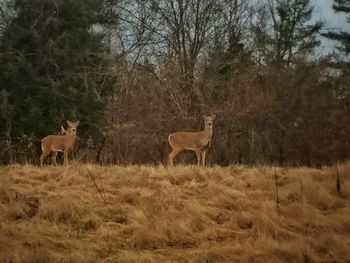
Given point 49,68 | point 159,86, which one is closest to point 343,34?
point 159,86

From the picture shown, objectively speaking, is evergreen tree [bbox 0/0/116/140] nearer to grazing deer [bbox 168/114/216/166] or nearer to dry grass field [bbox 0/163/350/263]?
grazing deer [bbox 168/114/216/166]

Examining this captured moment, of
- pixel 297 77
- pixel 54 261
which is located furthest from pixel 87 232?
pixel 297 77

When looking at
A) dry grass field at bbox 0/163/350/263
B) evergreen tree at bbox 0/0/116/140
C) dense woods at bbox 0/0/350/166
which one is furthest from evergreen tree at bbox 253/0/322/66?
dry grass field at bbox 0/163/350/263

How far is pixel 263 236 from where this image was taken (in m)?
7.87

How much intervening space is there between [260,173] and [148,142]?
10.7 meters

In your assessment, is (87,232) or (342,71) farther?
(342,71)

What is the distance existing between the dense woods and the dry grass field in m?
5.65

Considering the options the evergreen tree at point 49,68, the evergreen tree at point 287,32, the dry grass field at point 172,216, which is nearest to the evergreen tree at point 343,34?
the evergreen tree at point 287,32

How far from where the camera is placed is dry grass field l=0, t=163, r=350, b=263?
24.0ft

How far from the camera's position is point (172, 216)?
29.0 feet

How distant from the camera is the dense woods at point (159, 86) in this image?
2017 centimetres

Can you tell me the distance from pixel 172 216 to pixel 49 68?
14.6 m

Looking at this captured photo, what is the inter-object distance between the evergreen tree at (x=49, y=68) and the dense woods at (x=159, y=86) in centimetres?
4

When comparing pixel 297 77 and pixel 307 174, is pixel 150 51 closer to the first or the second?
pixel 297 77
